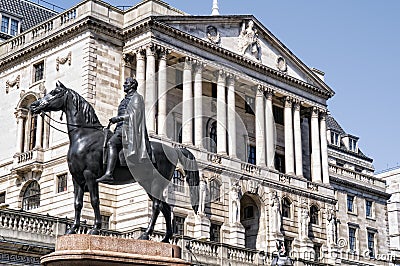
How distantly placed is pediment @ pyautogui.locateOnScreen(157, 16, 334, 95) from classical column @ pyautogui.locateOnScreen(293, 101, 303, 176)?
2963 millimetres

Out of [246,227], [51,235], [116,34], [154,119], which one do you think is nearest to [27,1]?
[116,34]

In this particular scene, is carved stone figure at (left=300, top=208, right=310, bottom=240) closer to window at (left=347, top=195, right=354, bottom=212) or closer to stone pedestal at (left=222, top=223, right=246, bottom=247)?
stone pedestal at (left=222, top=223, right=246, bottom=247)

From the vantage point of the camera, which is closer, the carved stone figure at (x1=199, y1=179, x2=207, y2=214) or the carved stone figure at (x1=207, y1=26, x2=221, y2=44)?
the carved stone figure at (x1=199, y1=179, x2=207, y2=214)

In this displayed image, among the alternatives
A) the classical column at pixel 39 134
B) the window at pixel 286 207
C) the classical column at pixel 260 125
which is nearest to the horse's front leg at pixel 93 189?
the classical column at pixel 39 134

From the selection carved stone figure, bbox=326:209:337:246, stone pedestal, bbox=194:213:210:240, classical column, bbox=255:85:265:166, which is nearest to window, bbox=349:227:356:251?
carved stone figure, bbox=326:209:337:246

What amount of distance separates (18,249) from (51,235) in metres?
2.19

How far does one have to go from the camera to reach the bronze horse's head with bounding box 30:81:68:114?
70.7 ft

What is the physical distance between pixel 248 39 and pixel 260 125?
23.8 feet

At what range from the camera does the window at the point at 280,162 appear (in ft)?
216

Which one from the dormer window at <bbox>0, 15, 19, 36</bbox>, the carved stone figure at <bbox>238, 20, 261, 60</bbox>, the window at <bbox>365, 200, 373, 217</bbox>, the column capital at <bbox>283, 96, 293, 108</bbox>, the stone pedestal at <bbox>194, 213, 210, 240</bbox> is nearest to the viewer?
the stone pedestal at <bbox>194, 213, 210, 240</bbox>

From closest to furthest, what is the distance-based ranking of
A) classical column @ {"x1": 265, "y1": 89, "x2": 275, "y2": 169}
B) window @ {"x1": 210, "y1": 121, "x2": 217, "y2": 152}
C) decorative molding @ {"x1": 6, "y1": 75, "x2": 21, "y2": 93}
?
1. window @ {"x1": 210, "y1": 121, "x2": 217, "y2": 152}
2. decorative molding @ {"x1": 6, "y1": 75, "x2": 21, "y2": 93}
3. classical column @ {"x1": 265, "y1": 89, "x2": 275, "y2": 169}

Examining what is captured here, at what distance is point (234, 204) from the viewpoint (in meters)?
57.3

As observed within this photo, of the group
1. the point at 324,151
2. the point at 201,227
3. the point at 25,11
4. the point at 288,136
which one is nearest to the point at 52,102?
the point at 201,227

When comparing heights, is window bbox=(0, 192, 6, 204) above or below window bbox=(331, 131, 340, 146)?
below
